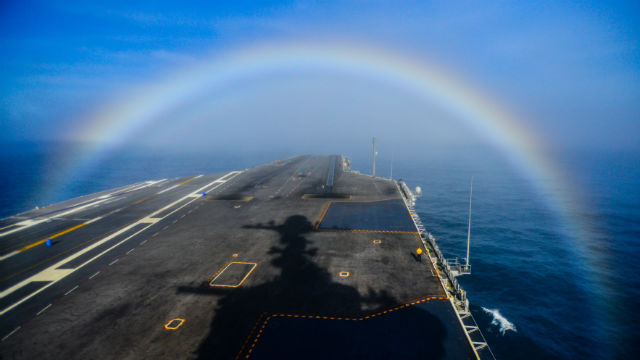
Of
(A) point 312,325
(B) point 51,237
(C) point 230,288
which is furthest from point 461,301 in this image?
(B) point 51,237

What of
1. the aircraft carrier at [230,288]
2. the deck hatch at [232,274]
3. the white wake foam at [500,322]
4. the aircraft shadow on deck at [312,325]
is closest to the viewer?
the aircraft shadow on deck at [312,325]

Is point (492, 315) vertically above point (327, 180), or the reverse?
point (327, 180)

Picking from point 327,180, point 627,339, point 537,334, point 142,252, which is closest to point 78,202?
point 142,252

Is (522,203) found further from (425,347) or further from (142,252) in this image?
(142,252)

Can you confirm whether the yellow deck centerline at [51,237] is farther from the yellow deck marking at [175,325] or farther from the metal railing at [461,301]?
the metal railing at [461,301]

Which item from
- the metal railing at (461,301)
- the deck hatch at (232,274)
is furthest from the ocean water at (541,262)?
the deck hatch at (232,274)

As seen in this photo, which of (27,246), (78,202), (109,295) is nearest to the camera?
(109,295)

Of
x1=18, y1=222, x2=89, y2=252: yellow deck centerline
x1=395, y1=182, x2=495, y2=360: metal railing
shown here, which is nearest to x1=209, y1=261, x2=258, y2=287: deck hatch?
x1=395, y1=182, x2=495, y2=360: metal railing

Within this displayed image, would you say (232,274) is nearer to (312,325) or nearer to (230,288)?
(230,288)
